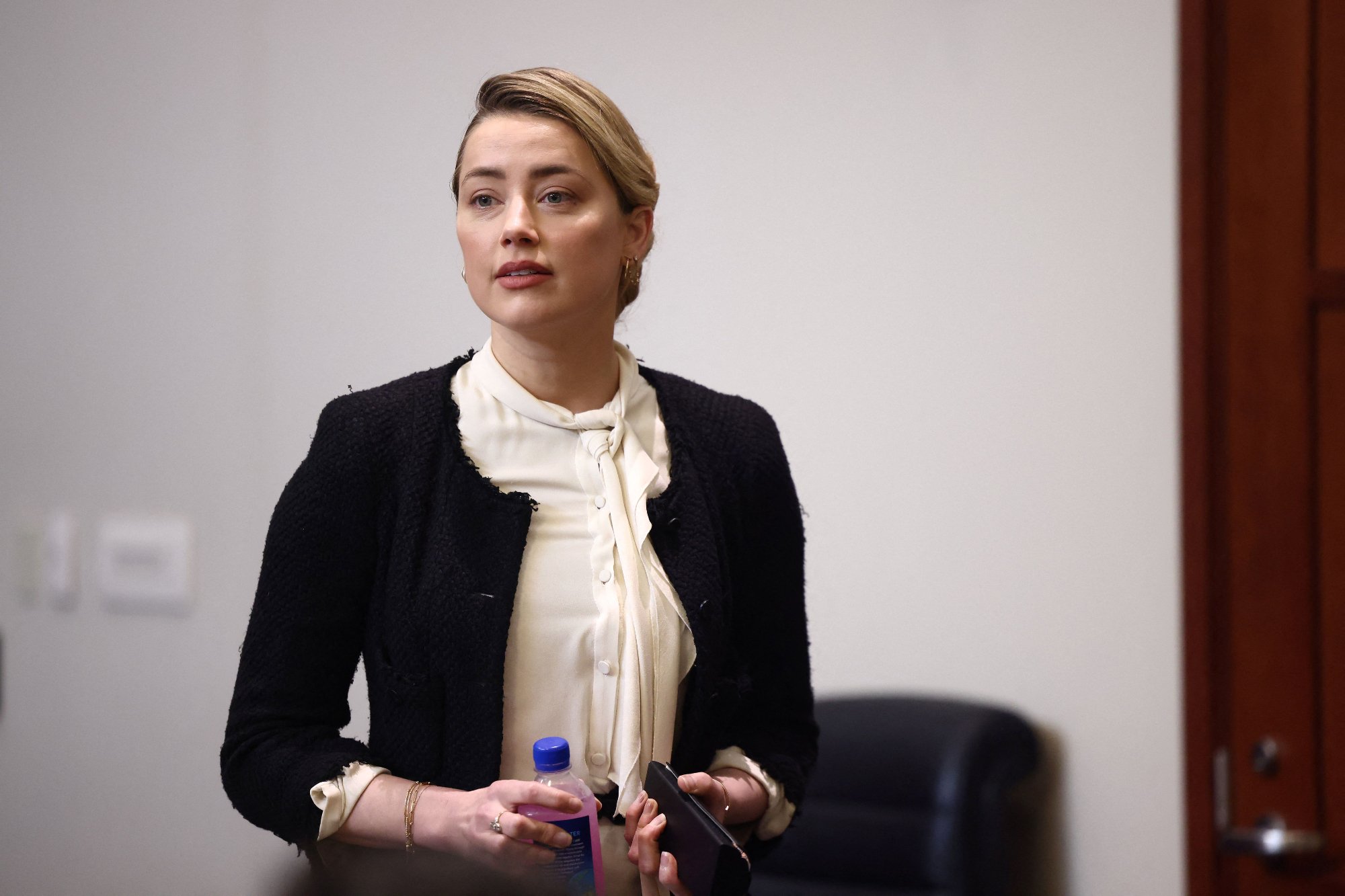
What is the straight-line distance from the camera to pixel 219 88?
4.86 ft

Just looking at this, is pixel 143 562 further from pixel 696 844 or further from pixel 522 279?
pixel 696 844

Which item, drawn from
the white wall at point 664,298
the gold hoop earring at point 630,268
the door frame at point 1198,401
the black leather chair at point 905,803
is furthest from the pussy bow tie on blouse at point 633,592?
the door frame at point 1198,401

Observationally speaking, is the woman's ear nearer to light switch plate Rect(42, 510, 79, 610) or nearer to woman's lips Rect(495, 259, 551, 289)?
woman's lips Rect(495, 259, 551, 289)

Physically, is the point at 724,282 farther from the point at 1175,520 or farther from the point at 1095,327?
the point at 1175,520

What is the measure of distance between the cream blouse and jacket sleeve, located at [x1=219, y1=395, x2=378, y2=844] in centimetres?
4

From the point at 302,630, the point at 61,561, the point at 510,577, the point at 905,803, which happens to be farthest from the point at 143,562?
the point at 905,803

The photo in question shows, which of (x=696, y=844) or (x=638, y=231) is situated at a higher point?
(x=638, y=231)

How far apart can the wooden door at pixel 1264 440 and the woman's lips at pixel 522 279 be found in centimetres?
86

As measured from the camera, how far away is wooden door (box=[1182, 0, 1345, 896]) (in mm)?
1356

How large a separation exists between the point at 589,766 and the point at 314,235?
83 cm

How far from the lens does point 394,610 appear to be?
0.95 metres

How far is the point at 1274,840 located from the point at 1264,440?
1.58 ft

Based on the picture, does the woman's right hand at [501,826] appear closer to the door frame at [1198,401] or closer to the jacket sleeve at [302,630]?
the jacket sleeve at [302,630]

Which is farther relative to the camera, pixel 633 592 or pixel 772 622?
pixel 772 622
